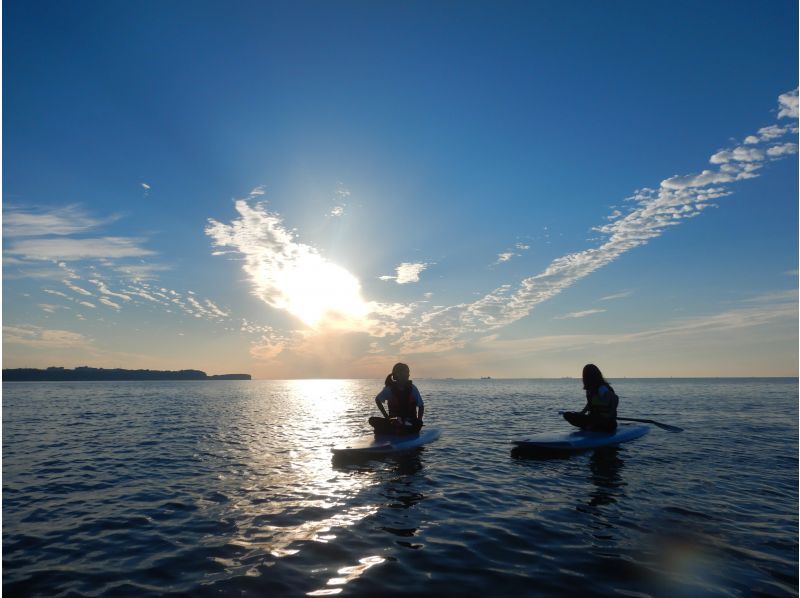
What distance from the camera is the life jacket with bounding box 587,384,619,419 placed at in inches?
663

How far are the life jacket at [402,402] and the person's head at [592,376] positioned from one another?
23.9ft

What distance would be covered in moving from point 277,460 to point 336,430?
1073cm

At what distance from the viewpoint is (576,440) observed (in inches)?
619

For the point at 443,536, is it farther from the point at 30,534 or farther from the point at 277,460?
the point at 277,460

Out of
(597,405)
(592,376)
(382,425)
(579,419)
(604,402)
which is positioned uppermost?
(592,376)

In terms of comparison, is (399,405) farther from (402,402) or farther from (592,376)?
(592,376)

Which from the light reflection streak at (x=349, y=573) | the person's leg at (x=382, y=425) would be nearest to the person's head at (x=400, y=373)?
the person's leg at (x=382, y=425)

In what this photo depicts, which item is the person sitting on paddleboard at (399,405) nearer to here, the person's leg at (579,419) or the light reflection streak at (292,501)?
the light reflection streak at (292,501)

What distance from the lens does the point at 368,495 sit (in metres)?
10.6

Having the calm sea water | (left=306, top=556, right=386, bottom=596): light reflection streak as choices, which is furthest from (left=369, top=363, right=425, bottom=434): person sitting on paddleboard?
(left=306, top=556, right=386, bottom=596): light reflection streak

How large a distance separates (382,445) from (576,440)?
764cm

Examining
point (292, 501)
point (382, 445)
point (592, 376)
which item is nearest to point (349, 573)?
point (292, 501)

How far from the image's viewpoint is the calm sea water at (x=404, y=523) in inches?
240

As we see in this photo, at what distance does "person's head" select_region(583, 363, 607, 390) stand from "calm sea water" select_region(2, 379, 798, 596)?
266cm
